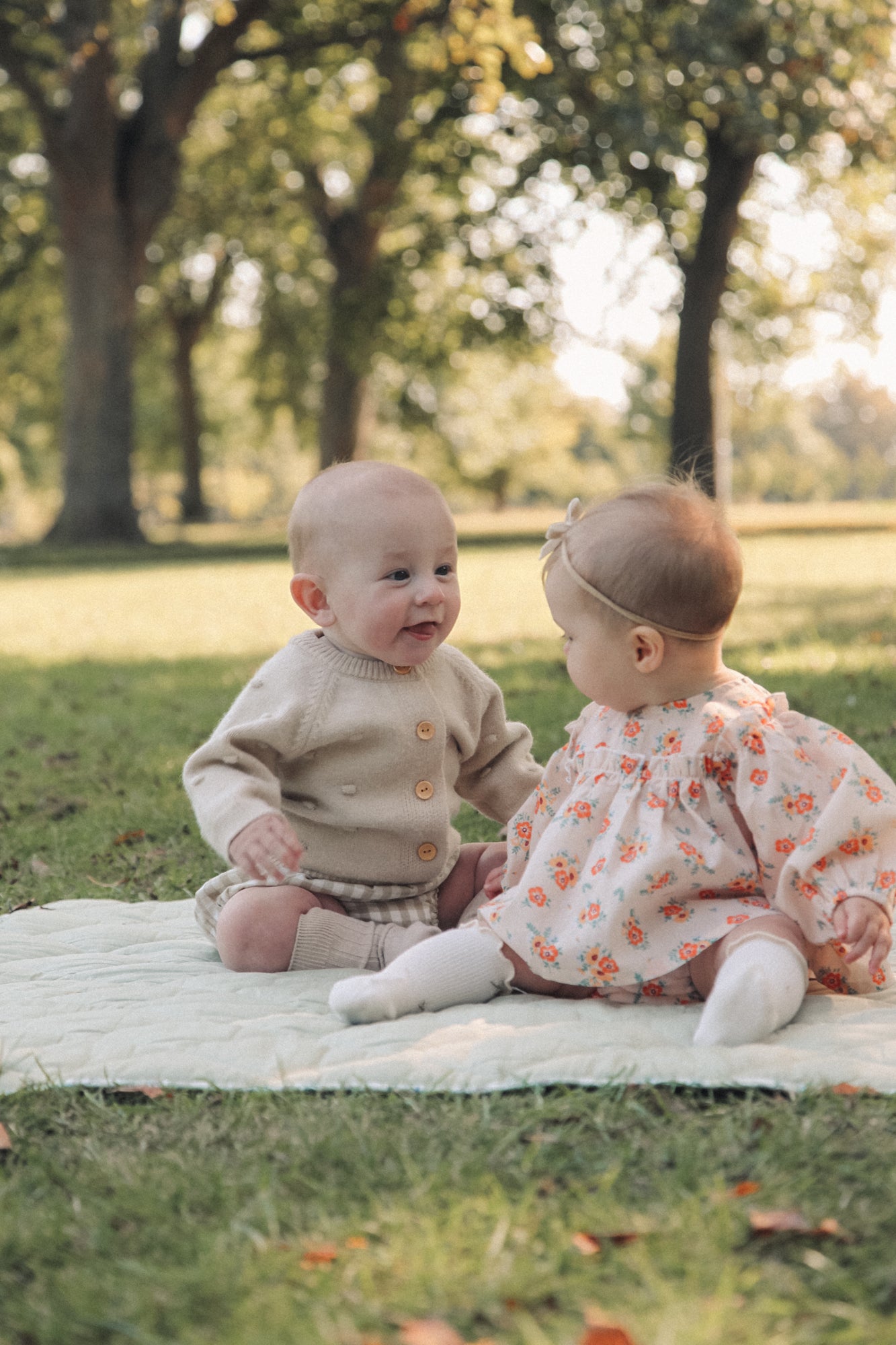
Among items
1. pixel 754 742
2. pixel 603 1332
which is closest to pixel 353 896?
pixel 754 742

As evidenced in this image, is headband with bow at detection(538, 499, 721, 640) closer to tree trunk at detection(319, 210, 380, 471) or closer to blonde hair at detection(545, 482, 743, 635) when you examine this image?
blonde hair at detection(545, 482, 743, 635)

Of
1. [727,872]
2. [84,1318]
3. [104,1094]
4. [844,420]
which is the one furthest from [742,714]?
[844,420]

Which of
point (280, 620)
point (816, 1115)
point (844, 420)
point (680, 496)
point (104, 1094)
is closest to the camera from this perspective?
point (816, 1115)

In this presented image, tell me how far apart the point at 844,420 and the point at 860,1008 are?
116465 millimetres

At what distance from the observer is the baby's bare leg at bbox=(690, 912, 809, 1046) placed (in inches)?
98.3

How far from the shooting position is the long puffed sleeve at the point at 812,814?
2.65 meters

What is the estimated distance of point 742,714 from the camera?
111 inches

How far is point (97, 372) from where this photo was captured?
20.1 metres

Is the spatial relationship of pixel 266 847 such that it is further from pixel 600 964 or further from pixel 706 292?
pixel 706 292

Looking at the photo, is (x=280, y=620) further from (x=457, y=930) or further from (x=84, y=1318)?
(x=84, y=1318)

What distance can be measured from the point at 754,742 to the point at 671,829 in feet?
0.81

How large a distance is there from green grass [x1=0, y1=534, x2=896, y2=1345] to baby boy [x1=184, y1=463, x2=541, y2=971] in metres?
0.78

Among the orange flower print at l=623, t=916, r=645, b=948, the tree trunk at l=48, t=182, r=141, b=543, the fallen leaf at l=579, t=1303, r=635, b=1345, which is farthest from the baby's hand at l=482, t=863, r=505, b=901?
the tree trunk at l=48, t=182, r=141, b=543

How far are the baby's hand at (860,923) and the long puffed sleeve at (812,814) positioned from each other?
0.02m
